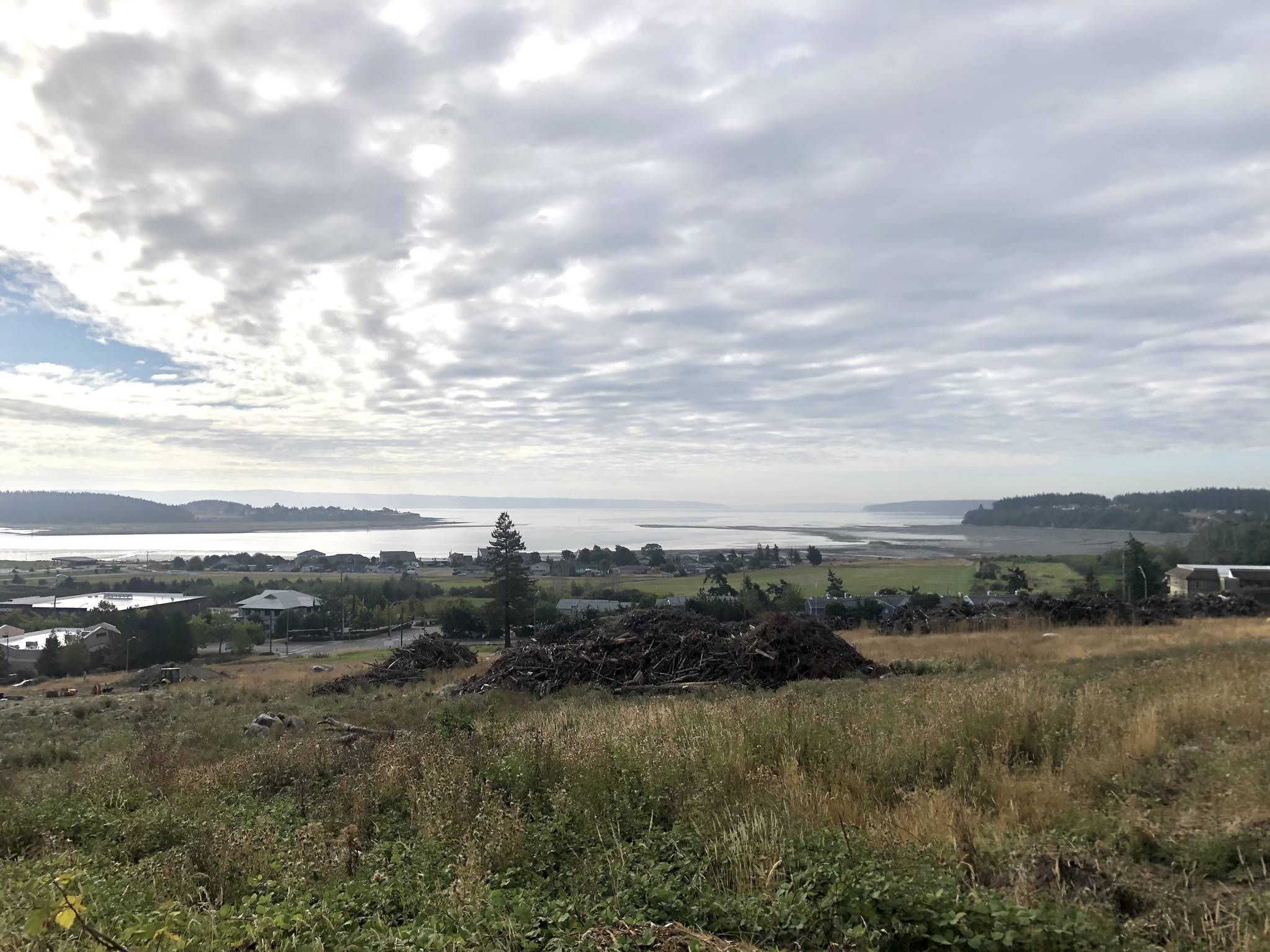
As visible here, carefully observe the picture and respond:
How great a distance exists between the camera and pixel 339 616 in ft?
181

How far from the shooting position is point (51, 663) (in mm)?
37906

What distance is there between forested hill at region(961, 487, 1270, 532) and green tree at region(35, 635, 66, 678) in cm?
9191

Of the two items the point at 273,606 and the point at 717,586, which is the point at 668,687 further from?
the point at 273,606

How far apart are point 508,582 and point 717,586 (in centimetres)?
1700

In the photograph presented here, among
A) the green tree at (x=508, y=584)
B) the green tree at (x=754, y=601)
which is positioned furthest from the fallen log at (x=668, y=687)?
the green tree at (x=508, y=584)

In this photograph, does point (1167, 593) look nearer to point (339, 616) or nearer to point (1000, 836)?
point (1000, 836)

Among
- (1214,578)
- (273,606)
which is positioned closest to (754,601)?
(1214,578)

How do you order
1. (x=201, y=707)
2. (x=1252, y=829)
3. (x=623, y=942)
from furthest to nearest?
(x=201, y=707), (x=1252, y=829), (x=623, y=942)

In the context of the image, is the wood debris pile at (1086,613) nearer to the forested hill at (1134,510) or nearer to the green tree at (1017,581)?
the green tree at (1017,581)

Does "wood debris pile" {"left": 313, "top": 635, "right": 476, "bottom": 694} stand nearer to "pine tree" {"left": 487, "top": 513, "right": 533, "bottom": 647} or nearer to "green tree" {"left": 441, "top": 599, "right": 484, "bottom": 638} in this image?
"pine tree" {"left": 487, "top": 513, "right": 533, "bottom": 647}

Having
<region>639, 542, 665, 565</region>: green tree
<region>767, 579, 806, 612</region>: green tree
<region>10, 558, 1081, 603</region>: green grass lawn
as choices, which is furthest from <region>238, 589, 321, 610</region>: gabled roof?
<region>767, 579, 806, 612</region>: green tree

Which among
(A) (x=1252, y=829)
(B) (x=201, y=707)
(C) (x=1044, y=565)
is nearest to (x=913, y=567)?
(C) (x=1044, y=565)

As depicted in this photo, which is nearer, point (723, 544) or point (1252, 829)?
point (1252, 829)

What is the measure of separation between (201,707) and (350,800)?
12428 mm
